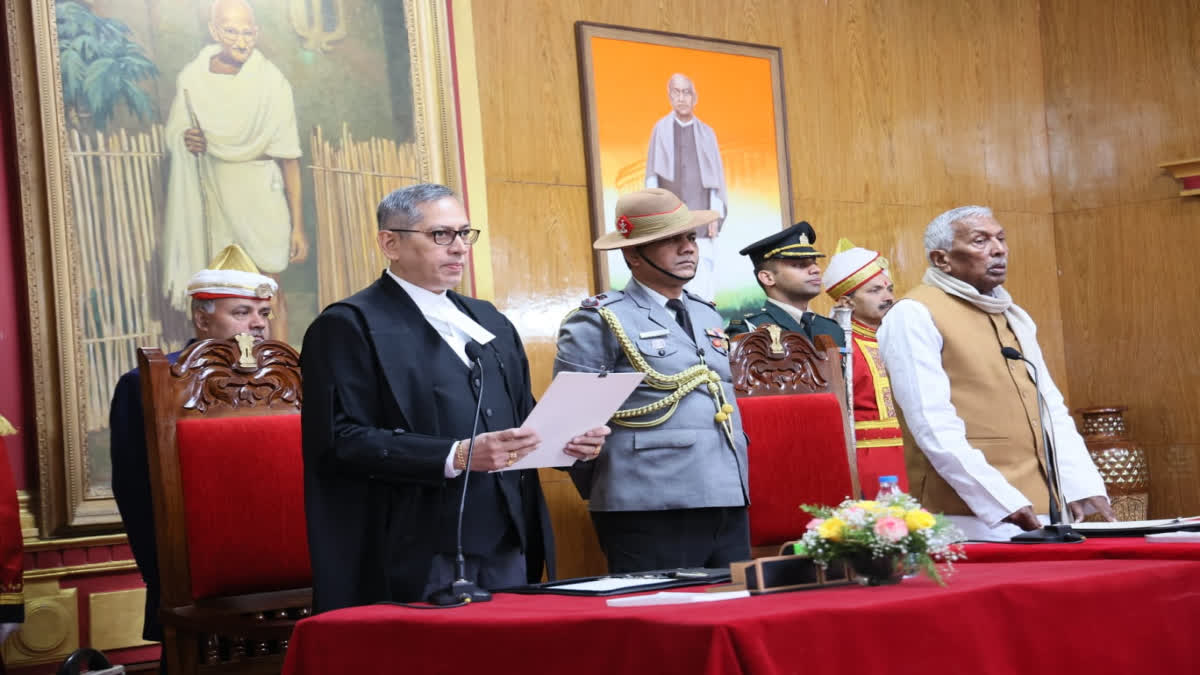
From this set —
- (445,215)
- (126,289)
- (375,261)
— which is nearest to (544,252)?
(375,261)

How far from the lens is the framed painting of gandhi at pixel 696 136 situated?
208 inches

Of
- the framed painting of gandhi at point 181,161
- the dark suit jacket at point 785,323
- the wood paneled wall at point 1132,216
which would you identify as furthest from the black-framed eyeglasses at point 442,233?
the wood paneled wall at point 1132,216

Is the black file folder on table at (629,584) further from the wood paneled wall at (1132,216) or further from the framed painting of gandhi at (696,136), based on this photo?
the wood paneled wall at (1132,216)

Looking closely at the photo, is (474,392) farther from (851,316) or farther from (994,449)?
(851,316)

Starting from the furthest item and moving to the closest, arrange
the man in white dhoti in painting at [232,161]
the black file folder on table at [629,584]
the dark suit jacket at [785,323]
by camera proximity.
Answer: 1. the dark suit jacket at [785,323]
2. the man in white dhoti in painting at [232,161]
3. the black file folder on table at [629,584]

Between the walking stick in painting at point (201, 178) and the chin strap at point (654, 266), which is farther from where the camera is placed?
the walking stick in painting at point (201, 178)

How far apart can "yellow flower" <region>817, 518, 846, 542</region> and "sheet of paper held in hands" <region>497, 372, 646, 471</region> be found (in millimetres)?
501

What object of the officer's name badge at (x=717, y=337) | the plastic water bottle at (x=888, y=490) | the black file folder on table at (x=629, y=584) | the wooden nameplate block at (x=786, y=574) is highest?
the officer's name badge at (x=717, y=337)

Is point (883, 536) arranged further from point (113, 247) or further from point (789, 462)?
point (113, 247)

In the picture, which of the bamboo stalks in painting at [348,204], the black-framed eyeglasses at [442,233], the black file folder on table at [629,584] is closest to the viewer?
the black file folder on table at [629,584]

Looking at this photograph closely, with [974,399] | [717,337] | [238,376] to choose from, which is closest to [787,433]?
[717,337]

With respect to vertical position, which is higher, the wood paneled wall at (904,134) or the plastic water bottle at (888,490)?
the wood paneled wall at (904,134)

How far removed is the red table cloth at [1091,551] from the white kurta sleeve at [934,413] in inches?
23.0

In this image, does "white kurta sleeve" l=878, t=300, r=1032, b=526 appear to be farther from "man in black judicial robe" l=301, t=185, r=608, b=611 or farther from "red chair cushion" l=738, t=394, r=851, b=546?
"man in black judicial robe" l=301, t=185, r=608, b=611
